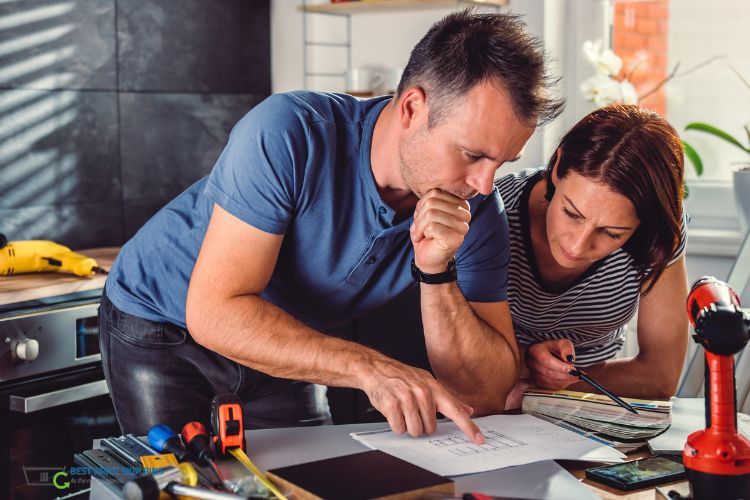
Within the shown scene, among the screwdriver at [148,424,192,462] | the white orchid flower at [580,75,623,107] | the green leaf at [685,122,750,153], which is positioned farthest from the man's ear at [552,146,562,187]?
the green leaf at [685,122,750,153]

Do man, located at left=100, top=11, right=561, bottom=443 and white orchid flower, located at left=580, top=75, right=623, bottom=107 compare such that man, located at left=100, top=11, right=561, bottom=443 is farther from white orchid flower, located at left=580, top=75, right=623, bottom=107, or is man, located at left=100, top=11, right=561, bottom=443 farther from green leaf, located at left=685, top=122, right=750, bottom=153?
green leaf, located at left=685, top=122, right=750, bottom=153

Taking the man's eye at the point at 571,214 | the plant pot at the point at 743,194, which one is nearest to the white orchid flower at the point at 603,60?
the plant pot at the point at 743,194

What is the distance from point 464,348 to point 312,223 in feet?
1.10

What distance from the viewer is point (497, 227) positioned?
1557mm

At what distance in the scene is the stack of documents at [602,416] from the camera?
4.20 ft

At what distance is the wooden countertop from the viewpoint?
2180 mm

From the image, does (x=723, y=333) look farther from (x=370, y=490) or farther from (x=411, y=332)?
(x=411, y=332)

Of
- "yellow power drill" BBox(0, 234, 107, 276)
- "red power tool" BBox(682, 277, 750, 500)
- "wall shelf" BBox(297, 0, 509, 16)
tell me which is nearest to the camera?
"red power tool" BBox(682, 277, 750, 500)

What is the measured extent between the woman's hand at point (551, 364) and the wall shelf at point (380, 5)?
5.14 feet

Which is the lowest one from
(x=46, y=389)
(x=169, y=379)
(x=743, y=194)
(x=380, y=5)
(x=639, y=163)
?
(x=46, y=389)

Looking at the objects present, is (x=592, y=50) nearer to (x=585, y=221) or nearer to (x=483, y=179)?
(x=585, y=221)

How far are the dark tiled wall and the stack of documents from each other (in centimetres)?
182

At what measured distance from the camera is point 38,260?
7.83 ft

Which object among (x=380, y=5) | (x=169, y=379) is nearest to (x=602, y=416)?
(x=169, y=379)
